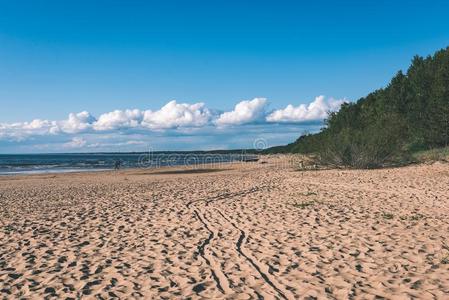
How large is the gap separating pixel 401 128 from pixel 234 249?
2981 centimetres

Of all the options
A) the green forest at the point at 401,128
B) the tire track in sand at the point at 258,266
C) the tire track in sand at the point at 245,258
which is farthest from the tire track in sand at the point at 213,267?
the green forest at the point at 401,128

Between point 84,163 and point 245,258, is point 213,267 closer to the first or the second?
point 245,258

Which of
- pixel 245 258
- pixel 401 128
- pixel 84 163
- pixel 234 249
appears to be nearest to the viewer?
pixel 245 258

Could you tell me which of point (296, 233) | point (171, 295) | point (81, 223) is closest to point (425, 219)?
point (296, 233)

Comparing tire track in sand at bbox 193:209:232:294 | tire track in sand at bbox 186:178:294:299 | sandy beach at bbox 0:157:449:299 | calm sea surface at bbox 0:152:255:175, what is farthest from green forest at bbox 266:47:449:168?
calm sea surface at bbox 0:152:255:175

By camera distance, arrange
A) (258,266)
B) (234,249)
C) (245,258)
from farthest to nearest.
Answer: (234,249) → (245,258) → (258,266)

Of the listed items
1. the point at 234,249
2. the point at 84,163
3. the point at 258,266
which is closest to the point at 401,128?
the point at 234,249

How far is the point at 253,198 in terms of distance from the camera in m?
14.7

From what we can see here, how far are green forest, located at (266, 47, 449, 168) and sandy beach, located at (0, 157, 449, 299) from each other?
1427 cm

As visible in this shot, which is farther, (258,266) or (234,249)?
(234,249)

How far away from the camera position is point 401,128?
110 feet

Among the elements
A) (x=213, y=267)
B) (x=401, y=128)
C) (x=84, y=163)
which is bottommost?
(x=213, y=267)

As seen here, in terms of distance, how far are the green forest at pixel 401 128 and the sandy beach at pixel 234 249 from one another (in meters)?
14.3

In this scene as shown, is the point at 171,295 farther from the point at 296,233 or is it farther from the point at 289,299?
the point at 296,233
